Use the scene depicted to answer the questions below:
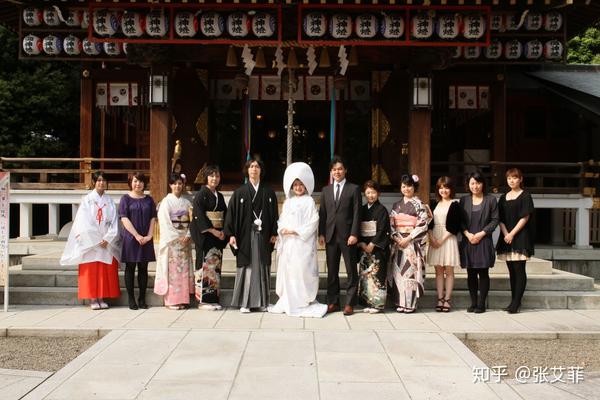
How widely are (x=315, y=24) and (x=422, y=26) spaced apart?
180 centimetres

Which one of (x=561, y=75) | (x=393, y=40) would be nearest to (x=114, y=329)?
(x=393, y=40)

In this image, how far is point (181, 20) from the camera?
9.11 m

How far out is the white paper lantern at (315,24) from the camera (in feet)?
29.8

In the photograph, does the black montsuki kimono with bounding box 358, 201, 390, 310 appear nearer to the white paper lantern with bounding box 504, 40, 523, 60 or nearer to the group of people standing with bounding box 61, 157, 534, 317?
the group of people standing with bounding box 61, 157, 534, 317

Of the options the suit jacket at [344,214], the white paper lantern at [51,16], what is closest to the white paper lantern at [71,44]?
the white paper lantern at [51,16]

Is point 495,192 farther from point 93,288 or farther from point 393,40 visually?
point 93,288

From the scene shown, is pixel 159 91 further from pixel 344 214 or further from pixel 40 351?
pixel 40 351

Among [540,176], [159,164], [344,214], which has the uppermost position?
[159,164]

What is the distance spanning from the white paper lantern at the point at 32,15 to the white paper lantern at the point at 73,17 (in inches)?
21.3

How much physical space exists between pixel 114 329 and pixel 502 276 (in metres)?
5.48

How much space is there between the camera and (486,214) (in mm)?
6910

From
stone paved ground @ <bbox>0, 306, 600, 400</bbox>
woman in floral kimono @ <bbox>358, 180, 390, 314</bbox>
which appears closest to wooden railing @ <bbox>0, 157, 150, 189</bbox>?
stone paved ground @ <bbox>0, 306, 600, 400</bbox>

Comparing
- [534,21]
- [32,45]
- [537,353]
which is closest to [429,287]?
[537,353]

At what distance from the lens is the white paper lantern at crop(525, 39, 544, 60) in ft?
38.4
